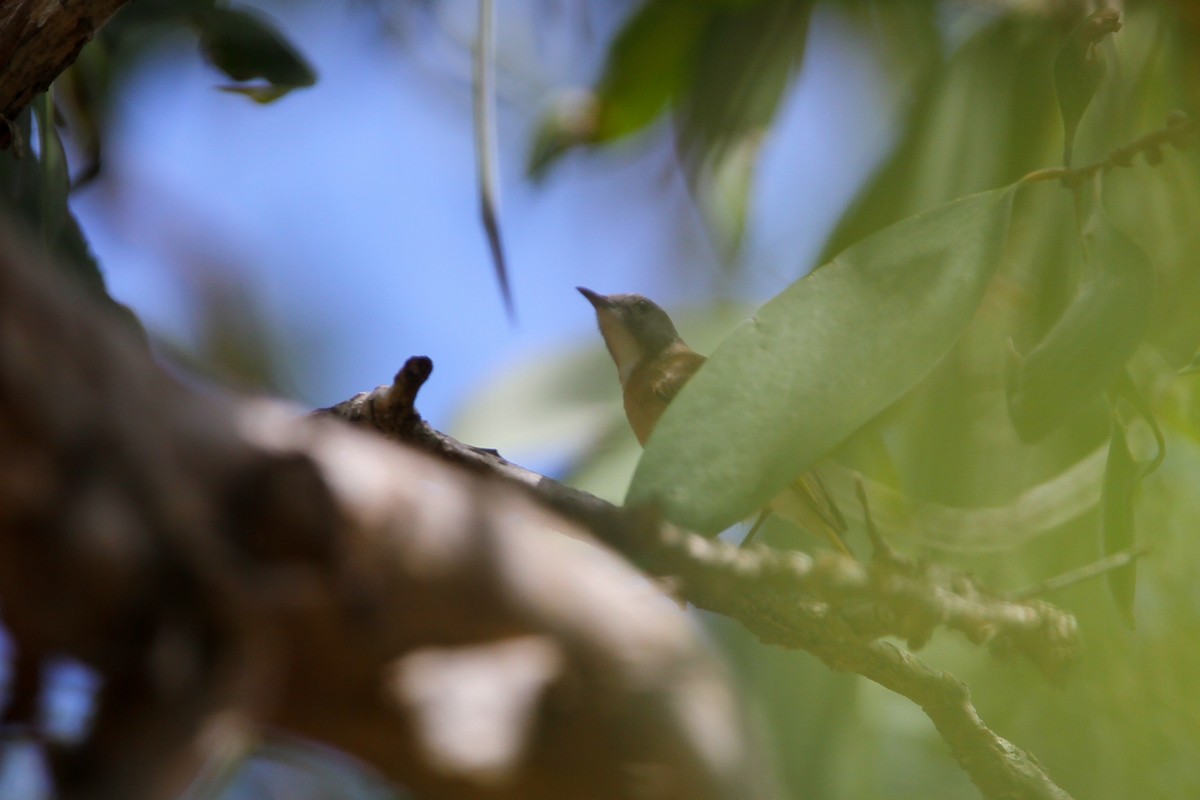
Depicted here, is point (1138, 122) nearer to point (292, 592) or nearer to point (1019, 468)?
point (1019, 468)

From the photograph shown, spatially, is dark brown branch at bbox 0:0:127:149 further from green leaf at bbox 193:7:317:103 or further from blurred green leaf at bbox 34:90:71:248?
green leaf at bbox 193:7:317:103

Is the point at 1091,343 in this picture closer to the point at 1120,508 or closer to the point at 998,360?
the point at 1120,508

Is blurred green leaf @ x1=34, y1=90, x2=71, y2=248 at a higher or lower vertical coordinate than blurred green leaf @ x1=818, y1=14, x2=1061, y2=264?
lower

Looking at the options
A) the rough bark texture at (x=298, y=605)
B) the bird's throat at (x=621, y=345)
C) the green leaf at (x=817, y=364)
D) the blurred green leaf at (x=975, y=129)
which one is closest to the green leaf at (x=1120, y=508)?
the green leaf at (x=817, y=364)

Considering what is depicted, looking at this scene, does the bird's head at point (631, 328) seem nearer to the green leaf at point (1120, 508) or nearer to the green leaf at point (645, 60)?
the green leaf at point (645, 60)

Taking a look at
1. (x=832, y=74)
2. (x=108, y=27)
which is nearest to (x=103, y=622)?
(x=108, y=27)

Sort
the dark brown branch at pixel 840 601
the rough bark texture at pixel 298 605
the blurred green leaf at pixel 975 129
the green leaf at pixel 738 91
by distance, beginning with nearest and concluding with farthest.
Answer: the rough bark texture at pixel 298 605
the dark brown branch at pixel 840 601
the blurred green leaf at pixel 975 129
the green leaf at pixel 738 91

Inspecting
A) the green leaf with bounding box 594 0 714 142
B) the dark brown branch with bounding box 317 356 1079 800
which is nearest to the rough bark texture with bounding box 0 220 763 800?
the dark brown branch with bounding box 317 356 1079 800
